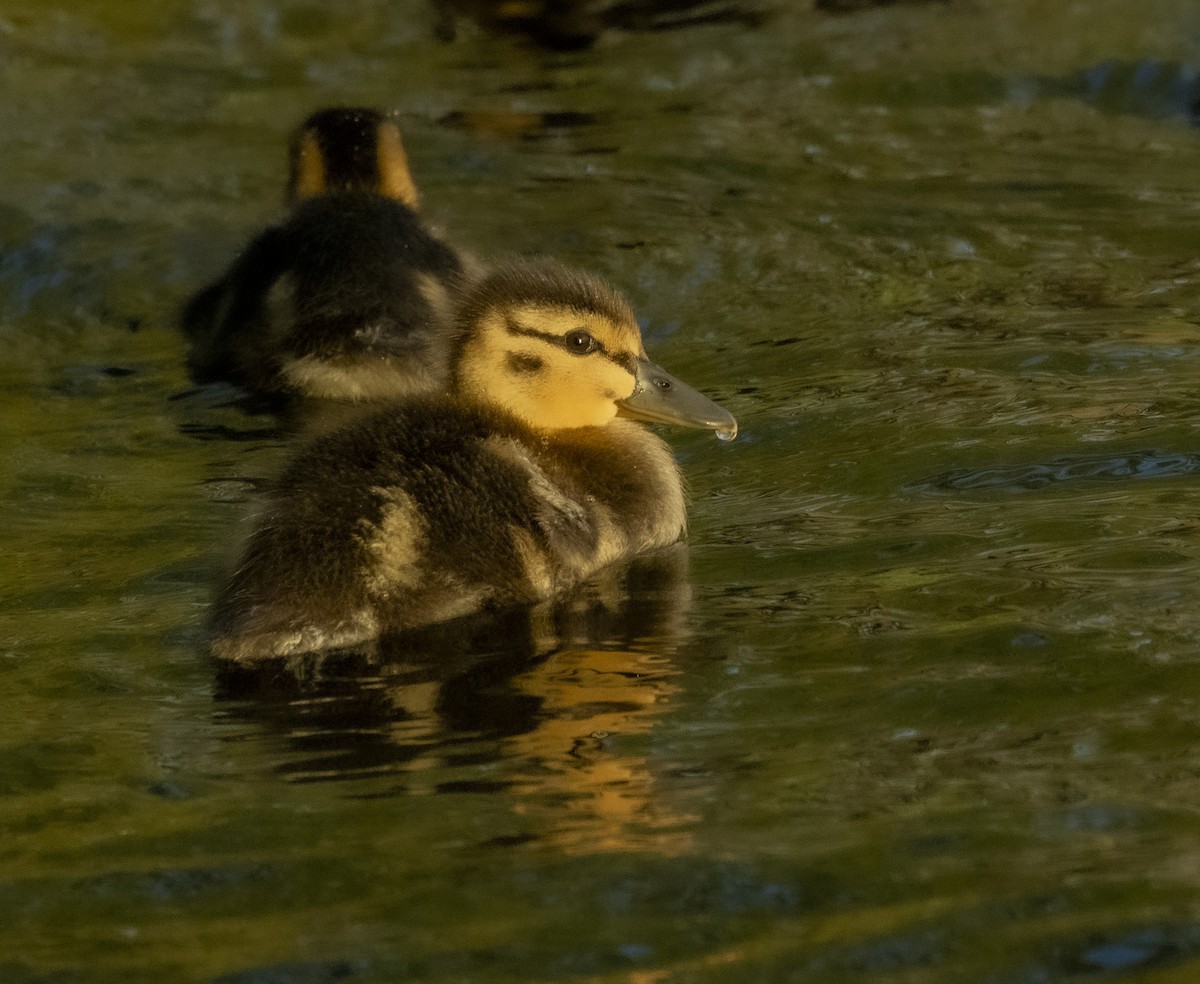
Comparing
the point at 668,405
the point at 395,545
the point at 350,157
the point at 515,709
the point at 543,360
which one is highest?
the point at 350,157

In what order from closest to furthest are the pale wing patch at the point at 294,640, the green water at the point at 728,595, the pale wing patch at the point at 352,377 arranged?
the green water at the point at 728,595, the pale wing patch at the point at 294,640, the pale wing patch at the point at 352,377

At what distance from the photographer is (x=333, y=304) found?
6840 millimetres

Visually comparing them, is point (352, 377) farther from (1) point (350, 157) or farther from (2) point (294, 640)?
(2) point (294, 640)

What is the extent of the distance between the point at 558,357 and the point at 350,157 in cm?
268

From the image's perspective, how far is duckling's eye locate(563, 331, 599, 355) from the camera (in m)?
5.40

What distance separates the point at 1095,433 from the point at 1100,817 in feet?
7.83

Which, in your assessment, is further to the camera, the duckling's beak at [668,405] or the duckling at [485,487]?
the duckling's beak at [668,405]

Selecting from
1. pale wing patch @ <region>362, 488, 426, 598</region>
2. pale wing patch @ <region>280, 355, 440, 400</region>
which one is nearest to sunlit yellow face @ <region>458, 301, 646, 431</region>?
Result: pale wing patch @ <region>362, 488, 426, 598</region>

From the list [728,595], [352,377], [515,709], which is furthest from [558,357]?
[352,377]

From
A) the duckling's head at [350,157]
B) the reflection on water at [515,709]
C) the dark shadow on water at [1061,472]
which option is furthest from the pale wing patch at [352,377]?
the reflection on water at [515,709]

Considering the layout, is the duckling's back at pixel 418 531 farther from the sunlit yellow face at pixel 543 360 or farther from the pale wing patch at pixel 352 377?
the pale wing patch at pixel 352 377

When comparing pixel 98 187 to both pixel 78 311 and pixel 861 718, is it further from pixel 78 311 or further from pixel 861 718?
pixel 861 718

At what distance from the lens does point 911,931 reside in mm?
3242

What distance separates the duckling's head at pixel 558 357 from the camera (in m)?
5.38
